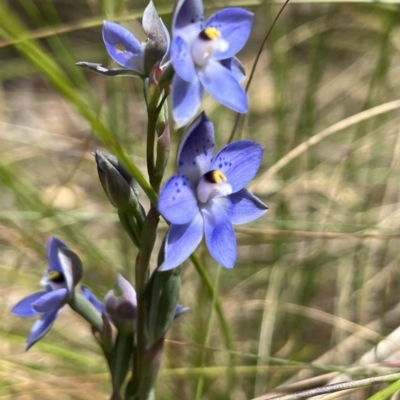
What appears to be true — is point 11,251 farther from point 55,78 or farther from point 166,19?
point 55,78

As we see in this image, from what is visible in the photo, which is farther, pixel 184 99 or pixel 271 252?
pixel 271 252

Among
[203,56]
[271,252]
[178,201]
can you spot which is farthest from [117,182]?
[271,252]

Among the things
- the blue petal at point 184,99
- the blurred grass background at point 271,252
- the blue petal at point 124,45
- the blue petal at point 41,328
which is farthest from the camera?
the blurred grass background at point 271,252

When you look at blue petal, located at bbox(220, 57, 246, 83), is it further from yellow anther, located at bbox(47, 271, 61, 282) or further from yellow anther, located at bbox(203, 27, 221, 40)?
yellow anther, located at bbox(47, 271, 61, 282)

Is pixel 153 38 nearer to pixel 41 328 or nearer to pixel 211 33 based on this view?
pixel 211 33

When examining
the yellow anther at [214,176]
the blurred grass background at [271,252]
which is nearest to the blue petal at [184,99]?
the yellow anther at [214,176]

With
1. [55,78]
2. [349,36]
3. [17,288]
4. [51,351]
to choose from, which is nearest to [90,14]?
[349,36]

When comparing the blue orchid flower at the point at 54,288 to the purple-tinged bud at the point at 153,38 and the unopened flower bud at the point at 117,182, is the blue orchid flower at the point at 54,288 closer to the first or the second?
the unopened flower bud at the point at 117,182
